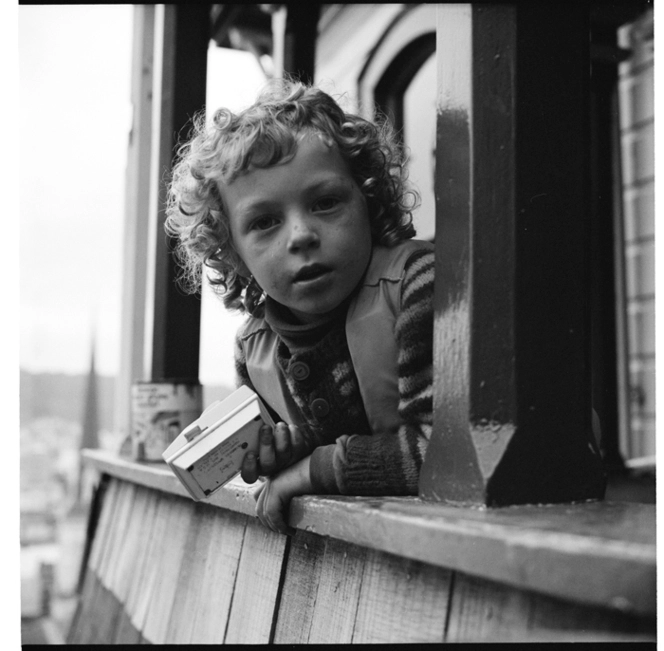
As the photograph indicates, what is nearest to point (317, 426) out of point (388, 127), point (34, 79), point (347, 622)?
point (347, 622)

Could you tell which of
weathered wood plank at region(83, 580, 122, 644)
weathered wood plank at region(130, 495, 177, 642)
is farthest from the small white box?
weathered wood plank at region(83, 580, 122, 644)

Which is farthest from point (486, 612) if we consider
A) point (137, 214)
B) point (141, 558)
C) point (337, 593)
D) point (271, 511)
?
point (137, 214)

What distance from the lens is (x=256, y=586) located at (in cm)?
95

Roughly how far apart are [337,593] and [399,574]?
0.40 ft

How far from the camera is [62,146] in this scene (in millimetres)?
1268

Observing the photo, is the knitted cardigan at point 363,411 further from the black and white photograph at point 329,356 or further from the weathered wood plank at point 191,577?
the weathered wood plank at point 191,577

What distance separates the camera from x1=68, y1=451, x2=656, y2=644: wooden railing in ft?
1.50

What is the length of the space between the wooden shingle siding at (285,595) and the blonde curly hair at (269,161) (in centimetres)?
43

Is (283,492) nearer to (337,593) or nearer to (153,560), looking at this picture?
(337,593)

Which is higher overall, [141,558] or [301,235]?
[301,235]

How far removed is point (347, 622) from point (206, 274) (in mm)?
733

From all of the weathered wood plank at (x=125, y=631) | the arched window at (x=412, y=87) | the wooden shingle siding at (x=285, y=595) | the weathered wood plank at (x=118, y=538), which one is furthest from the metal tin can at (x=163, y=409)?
the arched window at (x=412, y=87)

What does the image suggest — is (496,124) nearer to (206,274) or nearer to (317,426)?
(317,426)

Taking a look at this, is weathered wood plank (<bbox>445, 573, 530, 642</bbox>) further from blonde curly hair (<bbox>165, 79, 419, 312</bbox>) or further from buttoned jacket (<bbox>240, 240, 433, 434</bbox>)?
blonde curly hair (<bbox>165, 79, 419, 312</bbox>)
